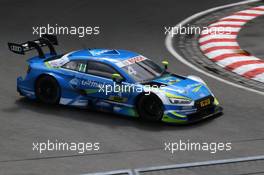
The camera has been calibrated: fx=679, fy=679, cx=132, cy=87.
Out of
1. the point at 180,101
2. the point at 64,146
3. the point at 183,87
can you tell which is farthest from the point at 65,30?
the point at 64,146

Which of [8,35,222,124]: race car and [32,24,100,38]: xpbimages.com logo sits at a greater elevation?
[32,24,100,38]: xpbimages.com logo

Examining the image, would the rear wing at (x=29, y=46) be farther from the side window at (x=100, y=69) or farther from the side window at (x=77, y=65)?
the side window at (x=100, y=69)

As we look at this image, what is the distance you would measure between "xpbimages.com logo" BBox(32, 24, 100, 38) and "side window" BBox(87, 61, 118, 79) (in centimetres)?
628

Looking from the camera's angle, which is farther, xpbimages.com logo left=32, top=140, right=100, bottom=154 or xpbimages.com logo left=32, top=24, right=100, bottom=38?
xpbimages.com logo left=32, top=24, right=100, bottom=38

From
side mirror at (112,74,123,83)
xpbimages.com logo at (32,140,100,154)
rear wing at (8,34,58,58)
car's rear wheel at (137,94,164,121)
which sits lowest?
xpbimages.com logo at (32,140,100,154)

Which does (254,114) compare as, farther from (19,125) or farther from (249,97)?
(19,125)

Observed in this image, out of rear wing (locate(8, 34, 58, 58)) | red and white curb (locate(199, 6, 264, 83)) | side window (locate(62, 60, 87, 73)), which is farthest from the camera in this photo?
red and white curb (locate(199, 6, 264, 83))

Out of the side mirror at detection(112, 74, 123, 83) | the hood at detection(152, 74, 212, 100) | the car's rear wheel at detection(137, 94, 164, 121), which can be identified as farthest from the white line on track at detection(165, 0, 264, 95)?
the side mirror at detection(112, 74, 123, 83)

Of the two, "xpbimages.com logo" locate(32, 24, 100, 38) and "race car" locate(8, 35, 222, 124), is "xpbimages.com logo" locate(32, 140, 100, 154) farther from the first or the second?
"xpbimages.com logo" locate(32, 24, 100, 38)

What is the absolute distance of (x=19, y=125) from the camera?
45.3ft

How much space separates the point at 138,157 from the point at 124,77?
2.58m

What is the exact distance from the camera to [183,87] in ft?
45.9

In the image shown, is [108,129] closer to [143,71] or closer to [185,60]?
[143,71]

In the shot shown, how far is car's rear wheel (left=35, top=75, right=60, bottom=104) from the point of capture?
14.9m
